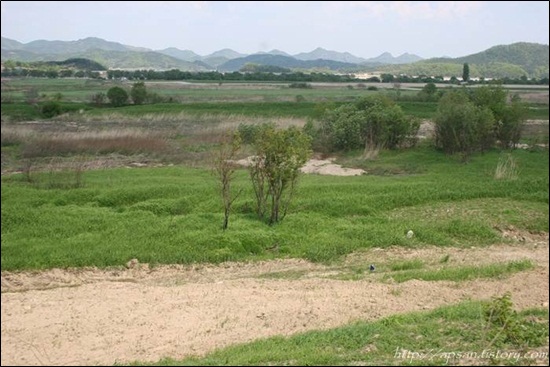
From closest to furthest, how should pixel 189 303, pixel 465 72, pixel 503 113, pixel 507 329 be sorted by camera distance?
pixel 507 329
pixel 189 303
pixel 503 113
pixel 465 72

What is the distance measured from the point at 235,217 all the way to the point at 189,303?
252 inches

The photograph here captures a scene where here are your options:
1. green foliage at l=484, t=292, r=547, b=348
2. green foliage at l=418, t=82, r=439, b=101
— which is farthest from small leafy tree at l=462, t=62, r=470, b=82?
green foliage at l=484, t=292, r=547, b=348

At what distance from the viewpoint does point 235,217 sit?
52.1 ft

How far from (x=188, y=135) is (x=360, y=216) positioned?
71.8 feet

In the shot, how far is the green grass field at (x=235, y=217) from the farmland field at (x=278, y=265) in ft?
0.20

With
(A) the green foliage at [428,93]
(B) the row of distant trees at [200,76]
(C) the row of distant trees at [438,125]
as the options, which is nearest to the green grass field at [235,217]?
(C) the row of distant trees at [438,125]

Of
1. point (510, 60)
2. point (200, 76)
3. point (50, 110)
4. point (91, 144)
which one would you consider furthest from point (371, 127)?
point (200, 76)

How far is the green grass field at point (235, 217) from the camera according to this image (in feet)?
43.3

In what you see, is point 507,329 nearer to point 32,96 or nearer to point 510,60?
point 510,60

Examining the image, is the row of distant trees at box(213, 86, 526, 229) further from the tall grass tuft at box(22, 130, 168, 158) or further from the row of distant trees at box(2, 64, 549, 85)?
the row of distant trees at box(2, 64, 549, 85)

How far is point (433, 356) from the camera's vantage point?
19.0 feet

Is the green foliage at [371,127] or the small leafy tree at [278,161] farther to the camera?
the green foliage at [371,127]

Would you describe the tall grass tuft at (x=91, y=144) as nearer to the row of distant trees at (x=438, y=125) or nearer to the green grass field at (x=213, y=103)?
the row of distant trees at (x=438, y=125)

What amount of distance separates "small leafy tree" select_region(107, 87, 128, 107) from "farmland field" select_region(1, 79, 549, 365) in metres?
27.6
